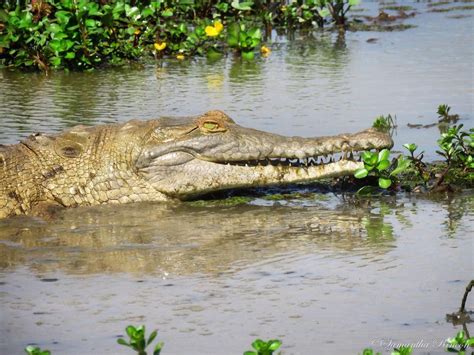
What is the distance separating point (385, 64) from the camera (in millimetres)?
12711

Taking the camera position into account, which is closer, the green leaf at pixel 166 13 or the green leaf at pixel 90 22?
the green leaf at pixel 90 22

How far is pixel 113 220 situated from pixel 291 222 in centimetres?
124

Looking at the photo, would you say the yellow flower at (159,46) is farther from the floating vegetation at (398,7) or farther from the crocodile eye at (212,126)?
the crocodile eye at (212,126)

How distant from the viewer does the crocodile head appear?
7.28 m

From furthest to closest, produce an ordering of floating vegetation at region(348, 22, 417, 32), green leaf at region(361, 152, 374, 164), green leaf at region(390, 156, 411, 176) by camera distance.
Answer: floating vegetation at region(348, 22, 417, 32) → green leaf at region(390, 156, 411, 176) → green leaf at region(361, 152, 374, 164)

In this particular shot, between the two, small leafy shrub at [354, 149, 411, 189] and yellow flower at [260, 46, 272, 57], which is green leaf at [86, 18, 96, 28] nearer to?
yellow flower at [260, 46, 272, 57]

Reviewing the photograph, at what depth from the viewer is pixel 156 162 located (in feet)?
25.0

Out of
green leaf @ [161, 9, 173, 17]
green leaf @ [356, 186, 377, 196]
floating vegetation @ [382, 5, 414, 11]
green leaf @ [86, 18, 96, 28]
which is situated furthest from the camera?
floating vegetation @ [382, 5, 414, 11]

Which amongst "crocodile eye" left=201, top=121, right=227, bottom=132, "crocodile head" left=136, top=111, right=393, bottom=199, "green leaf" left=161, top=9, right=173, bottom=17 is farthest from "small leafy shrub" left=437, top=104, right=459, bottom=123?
→ "green leaf" left=161, top=9, right=173, bottom=17

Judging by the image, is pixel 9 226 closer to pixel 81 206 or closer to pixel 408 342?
pixel 81 206

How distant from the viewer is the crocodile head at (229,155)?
728cm

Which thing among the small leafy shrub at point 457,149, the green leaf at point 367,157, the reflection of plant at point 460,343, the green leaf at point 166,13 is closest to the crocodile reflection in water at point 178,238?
the green leaf at point 367,157

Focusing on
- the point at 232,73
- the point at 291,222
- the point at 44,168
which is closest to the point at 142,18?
the point at 232,73

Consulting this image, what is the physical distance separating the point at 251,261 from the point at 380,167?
1604 millimetres
